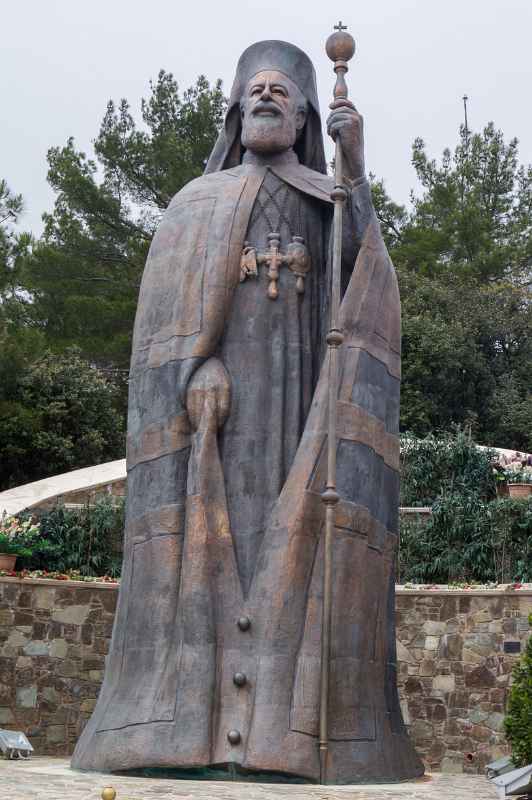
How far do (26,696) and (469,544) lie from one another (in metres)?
6.81

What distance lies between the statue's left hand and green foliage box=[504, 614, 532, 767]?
3.62 meters

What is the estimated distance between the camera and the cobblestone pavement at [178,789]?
24.3 ft

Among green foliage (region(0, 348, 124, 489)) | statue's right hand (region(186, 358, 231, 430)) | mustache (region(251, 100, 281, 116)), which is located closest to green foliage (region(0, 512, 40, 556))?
green foliage (region(0, 348, 124, 489))

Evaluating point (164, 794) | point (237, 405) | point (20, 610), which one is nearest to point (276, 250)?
point (237, 405)

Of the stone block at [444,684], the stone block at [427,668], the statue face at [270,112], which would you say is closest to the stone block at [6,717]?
the stone block at [427,668]

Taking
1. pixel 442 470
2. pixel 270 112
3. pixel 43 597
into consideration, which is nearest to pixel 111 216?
pixel 442 470

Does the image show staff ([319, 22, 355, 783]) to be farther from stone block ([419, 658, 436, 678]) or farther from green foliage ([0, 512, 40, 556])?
green foliage ([0, 512, 40, 556])

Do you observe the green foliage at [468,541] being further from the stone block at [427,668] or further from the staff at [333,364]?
the staff at [333,364]

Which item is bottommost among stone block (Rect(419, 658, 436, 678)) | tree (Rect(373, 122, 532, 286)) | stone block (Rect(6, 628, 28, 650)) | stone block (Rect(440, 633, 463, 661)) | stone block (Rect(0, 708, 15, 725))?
stone block (Rect(0, 708, 15, 725))

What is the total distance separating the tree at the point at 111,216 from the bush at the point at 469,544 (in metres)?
9.83

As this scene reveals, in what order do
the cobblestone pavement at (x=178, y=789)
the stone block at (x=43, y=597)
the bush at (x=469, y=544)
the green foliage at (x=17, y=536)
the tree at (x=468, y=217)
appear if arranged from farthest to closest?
1. the tree at (x=468, y=217)
2. the bush at (x=469, y=544)
3. the green foliage at (x=17, y=536)
4. the stone block at (x=43, y=597)
5. the cobblestone pavement at (x=178, y=789)

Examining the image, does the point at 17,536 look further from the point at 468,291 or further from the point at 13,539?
the point at 468,291

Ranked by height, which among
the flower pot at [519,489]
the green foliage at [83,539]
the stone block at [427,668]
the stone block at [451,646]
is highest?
the flower pot at [519,489]

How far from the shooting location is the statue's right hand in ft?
30.4
